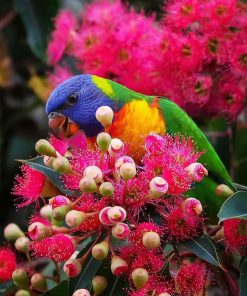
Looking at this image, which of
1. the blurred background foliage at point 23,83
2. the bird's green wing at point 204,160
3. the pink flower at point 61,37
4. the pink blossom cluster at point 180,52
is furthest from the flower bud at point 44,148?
the blurred background foliage at point 23,83

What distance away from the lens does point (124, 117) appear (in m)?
1.62

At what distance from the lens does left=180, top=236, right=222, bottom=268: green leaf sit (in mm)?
1248

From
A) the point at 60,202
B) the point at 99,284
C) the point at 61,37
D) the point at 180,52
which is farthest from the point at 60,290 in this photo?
the point at 61,37

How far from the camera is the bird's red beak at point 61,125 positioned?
1596 mm

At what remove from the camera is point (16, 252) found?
1533 mm

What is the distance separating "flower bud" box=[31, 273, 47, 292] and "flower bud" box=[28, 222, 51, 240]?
17 centimetres

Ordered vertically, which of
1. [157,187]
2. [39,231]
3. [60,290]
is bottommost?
[60,290]

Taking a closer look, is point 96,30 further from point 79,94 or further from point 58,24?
point 79,94

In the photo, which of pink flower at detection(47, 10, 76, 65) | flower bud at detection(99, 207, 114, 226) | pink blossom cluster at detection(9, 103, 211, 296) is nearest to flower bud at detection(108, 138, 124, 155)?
pink blossom cluster at detection(9, 103, 211, 296)

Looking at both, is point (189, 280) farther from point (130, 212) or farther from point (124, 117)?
point (124, 117)

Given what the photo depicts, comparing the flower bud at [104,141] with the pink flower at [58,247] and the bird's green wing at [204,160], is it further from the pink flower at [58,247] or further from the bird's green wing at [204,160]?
the bird's green wing at [204,160]

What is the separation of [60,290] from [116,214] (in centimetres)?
34

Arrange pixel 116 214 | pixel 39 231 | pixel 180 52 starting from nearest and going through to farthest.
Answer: pixel 116 214
pixel 39 231
pixel 180 52

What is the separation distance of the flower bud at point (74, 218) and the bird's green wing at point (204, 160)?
444mm
